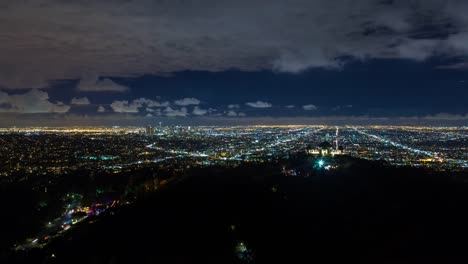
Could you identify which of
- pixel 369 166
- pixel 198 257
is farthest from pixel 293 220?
pixel 369 166

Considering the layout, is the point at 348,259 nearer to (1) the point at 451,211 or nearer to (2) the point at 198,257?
(2) the point at 198,257

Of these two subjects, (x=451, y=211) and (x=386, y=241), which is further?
(x=451, y=211)

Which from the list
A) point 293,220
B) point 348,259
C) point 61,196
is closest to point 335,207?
point 293,220

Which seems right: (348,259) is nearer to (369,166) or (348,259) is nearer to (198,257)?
(198,257)

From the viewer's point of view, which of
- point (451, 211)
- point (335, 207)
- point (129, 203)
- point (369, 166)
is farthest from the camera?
point (369, 166)

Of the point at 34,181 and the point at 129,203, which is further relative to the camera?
the point at 34,181

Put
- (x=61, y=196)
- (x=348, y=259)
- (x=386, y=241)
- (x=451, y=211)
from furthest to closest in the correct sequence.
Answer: (x=61, y=196) → (x=451, y=211) → (x=386, y=241) → (x=348, y=259)
